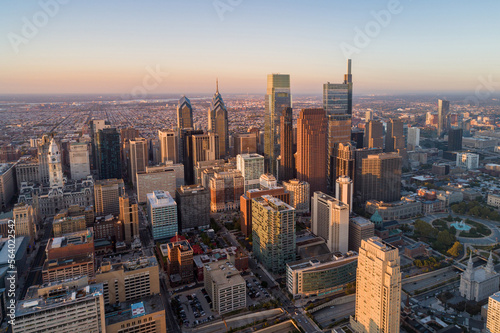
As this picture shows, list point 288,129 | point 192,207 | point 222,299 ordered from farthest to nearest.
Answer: point 288,129 < point 192,207 < point 222,299

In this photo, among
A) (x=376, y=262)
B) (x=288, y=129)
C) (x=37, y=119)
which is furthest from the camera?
(x=37, y=119)

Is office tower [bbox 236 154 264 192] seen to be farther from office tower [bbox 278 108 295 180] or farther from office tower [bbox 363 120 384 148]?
office tower [bbox 363 120 384 148]

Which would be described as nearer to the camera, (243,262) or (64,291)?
(64,291)

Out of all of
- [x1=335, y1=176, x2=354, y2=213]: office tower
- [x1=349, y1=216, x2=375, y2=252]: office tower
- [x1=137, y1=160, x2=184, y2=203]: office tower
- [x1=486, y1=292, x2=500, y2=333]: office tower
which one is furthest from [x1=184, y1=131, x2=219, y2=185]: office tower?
[x1=486, y1=292, x2=500, y2=333]: office tower

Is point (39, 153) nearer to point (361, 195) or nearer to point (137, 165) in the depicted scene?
point (137, 165)

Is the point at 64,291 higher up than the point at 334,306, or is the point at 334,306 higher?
the point at 64,291

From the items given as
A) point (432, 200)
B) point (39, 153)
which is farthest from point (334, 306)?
point (39, 153)

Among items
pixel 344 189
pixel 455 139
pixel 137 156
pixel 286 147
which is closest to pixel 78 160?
pixel 137 156
